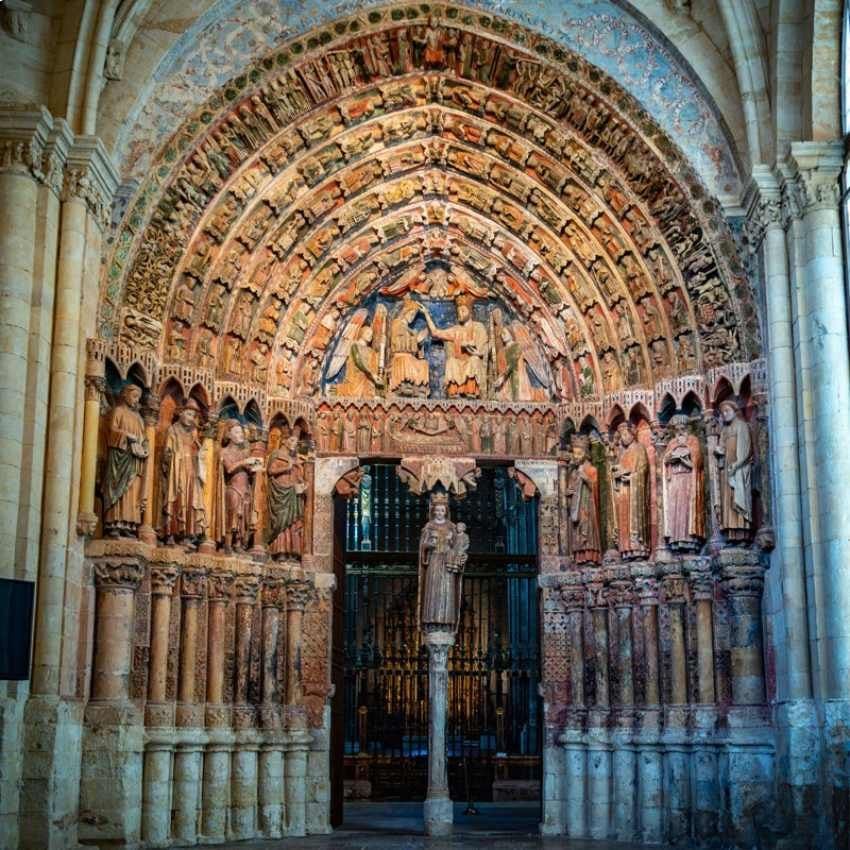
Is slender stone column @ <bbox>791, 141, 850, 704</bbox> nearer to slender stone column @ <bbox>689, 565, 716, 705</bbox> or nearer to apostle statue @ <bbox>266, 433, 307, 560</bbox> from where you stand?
slender stone column @ <bbox>689, 565, 716, 705</bbox>

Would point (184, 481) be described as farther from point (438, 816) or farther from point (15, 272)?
point (438, 816)

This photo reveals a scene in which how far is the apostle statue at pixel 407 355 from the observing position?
16.8 meters

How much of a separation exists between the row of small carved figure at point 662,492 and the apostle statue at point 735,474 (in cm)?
1

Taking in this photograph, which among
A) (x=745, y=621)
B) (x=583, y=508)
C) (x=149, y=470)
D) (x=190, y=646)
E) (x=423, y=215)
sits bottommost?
(x=190, y=646)

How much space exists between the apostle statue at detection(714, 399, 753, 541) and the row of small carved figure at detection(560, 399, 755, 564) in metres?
0.01

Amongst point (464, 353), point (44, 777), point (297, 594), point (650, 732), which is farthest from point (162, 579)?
point (650, 732)

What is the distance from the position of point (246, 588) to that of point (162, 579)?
50.2 inches

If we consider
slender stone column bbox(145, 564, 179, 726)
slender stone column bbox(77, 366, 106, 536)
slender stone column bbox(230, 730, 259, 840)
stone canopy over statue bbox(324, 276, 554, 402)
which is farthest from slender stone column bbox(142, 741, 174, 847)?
stone canopy over statue bbox(324, 276, 554, 402)

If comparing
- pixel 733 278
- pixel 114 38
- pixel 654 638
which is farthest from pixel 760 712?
pixel 114 38

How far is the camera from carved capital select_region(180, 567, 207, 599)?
1445cm

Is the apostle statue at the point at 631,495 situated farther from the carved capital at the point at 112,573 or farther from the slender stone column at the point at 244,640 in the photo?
the carved capital at the point at 112,573

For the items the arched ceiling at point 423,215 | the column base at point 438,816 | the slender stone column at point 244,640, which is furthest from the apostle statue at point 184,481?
the column base at point 438,816

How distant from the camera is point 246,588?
15062 mm

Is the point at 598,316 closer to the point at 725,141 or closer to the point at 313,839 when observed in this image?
the point at 725,141
